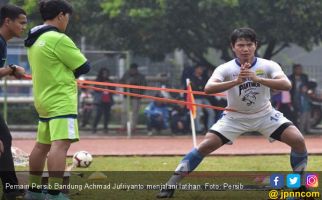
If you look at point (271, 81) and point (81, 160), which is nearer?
point (271, 81)

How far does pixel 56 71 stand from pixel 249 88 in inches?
86.3

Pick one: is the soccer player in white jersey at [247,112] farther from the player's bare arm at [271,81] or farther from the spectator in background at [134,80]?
the spectator in background at [134,80]

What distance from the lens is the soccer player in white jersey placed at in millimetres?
8711

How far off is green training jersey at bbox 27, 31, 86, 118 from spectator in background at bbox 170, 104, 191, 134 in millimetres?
14344

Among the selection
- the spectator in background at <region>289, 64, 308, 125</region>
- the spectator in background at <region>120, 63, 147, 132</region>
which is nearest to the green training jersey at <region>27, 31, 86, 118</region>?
the spectator in background at <region>120, 63, 147, 132</region>

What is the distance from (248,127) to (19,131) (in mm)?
14025

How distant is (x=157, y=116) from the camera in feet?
74.1

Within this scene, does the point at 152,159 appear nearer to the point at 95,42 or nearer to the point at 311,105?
the point at 311,105

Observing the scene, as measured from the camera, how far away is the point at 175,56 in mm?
31203

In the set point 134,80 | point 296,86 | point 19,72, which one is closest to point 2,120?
point 19,72

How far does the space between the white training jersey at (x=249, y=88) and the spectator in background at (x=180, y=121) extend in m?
13.2

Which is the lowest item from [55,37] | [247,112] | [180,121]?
[180,121]

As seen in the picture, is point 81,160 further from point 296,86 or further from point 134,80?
point 296,86

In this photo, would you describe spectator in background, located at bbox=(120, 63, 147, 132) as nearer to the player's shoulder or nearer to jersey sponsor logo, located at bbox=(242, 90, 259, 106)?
jersey sponsor logo, located at bbox=(242, 90, 259, 106)
